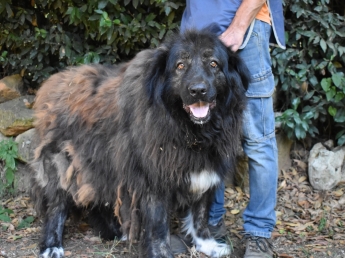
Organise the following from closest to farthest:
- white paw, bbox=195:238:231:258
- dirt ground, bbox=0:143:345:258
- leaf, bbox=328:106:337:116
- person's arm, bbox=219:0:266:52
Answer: person's arm, bbox=219:0:266:52, white paw, bbox=195:238:231:258, dirt ground, bbox=0:143:345:258, leaf, bbox=328:106:337:116

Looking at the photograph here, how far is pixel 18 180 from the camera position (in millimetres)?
5715

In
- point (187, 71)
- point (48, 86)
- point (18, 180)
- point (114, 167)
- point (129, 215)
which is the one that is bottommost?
point (18, 180)

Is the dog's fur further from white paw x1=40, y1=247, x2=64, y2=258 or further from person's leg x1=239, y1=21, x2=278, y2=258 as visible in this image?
person's leg x1=239, y1=21, x2=278, y2=258

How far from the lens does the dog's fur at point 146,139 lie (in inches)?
151

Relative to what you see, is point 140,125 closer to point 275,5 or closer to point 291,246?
point 275,5

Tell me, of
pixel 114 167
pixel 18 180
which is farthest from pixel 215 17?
pixel 18 180

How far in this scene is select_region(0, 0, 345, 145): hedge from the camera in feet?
17.9

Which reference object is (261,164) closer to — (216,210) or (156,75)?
(216,210)

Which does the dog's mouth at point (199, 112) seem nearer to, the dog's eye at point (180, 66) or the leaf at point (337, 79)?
the dog's eye at point (180, 66)

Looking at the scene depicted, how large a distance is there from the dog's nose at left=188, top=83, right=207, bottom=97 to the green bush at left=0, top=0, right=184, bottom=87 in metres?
1.79

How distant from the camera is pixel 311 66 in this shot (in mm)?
5695

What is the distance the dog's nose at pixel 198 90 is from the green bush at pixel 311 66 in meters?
Result: 2.17

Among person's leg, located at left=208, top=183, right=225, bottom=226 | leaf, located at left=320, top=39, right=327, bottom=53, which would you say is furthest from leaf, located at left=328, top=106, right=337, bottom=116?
person's leg, located at left=208, top=183, right=225, bottom=226

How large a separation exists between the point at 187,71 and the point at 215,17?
2.02 ft
